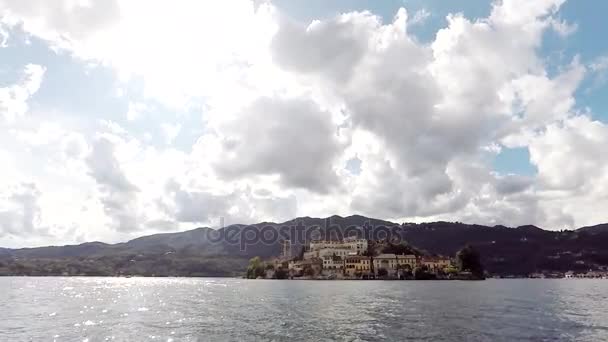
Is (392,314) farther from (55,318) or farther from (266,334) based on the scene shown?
(55,318)

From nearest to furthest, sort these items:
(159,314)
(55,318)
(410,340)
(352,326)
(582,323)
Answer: (410,340)
(352,326)
(582,323)
(55,318)
(159,314)

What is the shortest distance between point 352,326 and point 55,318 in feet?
137

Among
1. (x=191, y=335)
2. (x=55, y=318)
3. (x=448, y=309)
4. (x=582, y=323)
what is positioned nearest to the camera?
(x=191, y=335)

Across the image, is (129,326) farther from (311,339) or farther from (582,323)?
(582,323)

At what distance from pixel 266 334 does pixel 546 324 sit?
34746 mm

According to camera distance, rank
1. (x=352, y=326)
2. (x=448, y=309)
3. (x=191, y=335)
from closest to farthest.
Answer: (x=191, y=335), (x=352, y=326), (x=448, y=309)

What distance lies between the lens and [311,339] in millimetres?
49438

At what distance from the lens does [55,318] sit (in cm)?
7019

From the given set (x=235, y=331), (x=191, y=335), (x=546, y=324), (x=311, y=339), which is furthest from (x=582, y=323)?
(x=191, y=335)

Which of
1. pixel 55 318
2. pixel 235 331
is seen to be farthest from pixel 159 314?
pixel 235 331

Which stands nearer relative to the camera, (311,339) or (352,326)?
(311,339)

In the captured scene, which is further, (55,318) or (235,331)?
(55,318)

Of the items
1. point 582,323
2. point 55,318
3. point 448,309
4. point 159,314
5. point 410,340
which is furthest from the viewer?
point 448,309

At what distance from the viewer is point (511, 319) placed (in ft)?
219
